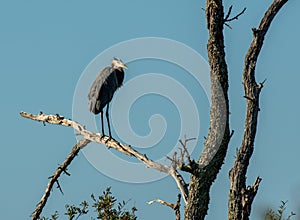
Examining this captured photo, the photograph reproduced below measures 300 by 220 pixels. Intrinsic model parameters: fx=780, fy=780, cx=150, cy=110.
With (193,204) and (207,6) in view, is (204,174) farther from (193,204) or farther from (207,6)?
(207,6)

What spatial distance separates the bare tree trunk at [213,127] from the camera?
28.4 feet

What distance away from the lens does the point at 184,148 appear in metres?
8.27

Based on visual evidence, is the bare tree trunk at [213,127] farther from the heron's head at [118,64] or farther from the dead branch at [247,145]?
the heron's head at [118,64]

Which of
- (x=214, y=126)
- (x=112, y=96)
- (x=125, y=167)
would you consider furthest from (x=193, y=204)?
(x=112, y=96)

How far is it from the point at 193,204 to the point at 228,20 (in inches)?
→ 82.4

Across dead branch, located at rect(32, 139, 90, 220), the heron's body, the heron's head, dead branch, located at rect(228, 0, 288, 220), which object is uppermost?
the heron's head

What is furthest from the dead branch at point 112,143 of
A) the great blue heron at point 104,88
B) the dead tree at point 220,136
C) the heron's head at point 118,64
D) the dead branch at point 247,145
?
the heron's head at point 118,64

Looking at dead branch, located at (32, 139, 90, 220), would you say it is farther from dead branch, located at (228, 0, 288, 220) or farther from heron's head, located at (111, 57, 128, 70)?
dead branch, located at (228, 0, 288, 220)

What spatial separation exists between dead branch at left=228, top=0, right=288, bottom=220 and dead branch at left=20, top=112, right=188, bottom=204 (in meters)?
0.66

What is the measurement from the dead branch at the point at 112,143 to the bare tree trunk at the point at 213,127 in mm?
301

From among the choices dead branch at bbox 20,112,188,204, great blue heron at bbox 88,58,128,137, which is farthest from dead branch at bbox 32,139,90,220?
great blue heron at bbox 88,58,128,137

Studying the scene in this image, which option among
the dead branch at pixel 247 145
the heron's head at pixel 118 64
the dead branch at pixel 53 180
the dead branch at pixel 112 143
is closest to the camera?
the dead branch at pixel 247 145

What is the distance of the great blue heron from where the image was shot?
39.4 feet

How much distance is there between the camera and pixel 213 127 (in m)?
8.73
